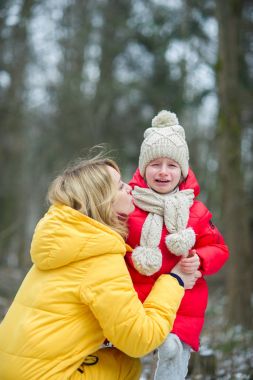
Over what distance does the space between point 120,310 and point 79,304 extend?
26cm

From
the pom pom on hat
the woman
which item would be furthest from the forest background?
the woman

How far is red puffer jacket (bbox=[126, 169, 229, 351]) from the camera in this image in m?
3.03

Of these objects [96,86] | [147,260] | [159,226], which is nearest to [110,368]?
[147,260]

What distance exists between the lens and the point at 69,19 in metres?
14.7

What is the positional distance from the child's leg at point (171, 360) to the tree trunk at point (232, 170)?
4.72 metres

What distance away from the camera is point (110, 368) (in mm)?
2877

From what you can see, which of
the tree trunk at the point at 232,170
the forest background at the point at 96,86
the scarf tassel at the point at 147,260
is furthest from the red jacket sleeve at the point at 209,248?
the forest background at the point at 96,86

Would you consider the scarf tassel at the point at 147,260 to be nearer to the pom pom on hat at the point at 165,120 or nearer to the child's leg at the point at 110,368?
the child's leg at the point at 110,368

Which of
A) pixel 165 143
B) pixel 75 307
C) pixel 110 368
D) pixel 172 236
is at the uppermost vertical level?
pixel 165 143

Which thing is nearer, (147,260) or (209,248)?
(147,260)

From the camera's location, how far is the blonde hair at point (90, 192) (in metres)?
2.88

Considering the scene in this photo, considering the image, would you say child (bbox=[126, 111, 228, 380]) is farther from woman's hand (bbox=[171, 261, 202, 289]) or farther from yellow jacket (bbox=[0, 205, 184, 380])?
yellow jacket (bbox=[0, 205, 184, 380])

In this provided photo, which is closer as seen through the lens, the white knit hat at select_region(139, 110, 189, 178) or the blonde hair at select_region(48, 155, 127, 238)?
the blonde hair at select_region(48, 155, 127, 238)

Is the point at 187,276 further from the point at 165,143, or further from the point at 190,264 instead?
the point at 165,143
